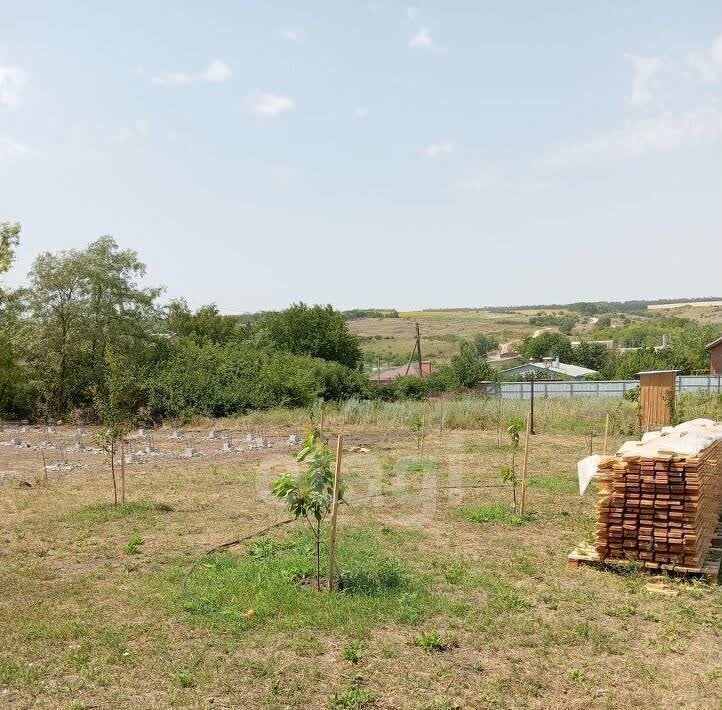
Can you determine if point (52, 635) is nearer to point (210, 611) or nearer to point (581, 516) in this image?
point (210, 611)

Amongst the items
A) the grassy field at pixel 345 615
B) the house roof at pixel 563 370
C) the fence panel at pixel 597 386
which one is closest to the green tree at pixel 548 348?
the house roof at pixel 563 370

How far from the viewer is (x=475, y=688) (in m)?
5.29

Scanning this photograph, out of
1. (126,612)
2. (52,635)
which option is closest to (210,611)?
(126,612)

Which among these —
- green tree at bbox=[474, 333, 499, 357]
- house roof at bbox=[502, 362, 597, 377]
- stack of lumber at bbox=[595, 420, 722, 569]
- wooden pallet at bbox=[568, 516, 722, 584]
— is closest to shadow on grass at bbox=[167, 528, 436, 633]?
wooden pallet at bbox=[568, 516, 722, 584]

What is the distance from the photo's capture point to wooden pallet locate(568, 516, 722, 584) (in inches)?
311

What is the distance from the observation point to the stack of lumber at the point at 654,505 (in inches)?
310

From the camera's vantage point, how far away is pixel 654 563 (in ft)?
26.5

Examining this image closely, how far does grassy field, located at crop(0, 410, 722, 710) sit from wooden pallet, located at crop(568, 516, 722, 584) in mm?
149

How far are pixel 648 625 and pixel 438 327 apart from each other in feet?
334

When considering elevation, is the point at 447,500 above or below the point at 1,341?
below

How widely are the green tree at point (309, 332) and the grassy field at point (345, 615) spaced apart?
28135mm

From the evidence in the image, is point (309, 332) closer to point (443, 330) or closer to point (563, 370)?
point (563, 370)

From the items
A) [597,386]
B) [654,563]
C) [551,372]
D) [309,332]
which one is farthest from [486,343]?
[654,563]

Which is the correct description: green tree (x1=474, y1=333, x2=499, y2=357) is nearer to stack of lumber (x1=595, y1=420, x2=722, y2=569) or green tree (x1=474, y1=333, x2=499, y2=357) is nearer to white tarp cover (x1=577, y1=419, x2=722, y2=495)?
white tarp cover (x1=577, y1=419, x2=722, y2=495)
